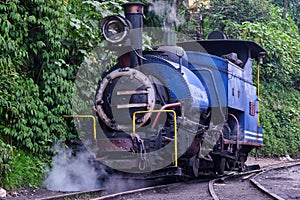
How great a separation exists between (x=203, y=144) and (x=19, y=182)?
3493 mm

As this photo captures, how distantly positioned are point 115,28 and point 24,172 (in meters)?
2.83

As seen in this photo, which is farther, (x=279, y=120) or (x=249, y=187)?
(x=279, y=120)

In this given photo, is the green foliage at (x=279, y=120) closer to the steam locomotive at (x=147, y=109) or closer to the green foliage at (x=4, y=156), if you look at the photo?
the steam locomotive at (x=147, y=109)

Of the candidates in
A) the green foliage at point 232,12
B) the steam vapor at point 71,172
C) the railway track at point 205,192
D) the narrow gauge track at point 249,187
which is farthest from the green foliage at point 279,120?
the steam vapor at point 71,172

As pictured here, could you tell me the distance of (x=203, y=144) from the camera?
32.7 feet

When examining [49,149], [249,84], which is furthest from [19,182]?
[249,84]

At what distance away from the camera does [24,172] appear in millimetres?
8711

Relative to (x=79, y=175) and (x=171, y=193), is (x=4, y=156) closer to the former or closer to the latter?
(x=79, y=175)

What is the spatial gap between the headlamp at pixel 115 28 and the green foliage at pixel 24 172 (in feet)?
8.12

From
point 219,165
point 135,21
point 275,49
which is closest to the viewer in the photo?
point 135,21

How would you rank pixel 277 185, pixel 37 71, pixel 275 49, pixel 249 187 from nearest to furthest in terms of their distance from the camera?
1. pixel 249 187
2. pixel 37 71
3. pixel 277 185
4. pixel 275 49

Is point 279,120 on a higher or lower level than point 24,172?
higher

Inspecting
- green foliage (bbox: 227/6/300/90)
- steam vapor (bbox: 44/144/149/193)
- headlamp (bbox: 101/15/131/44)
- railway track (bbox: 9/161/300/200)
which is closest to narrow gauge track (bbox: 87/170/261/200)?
railway track (bbox: 9/161/300/200)

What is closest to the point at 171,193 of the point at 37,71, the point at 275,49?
the point at 37,71
